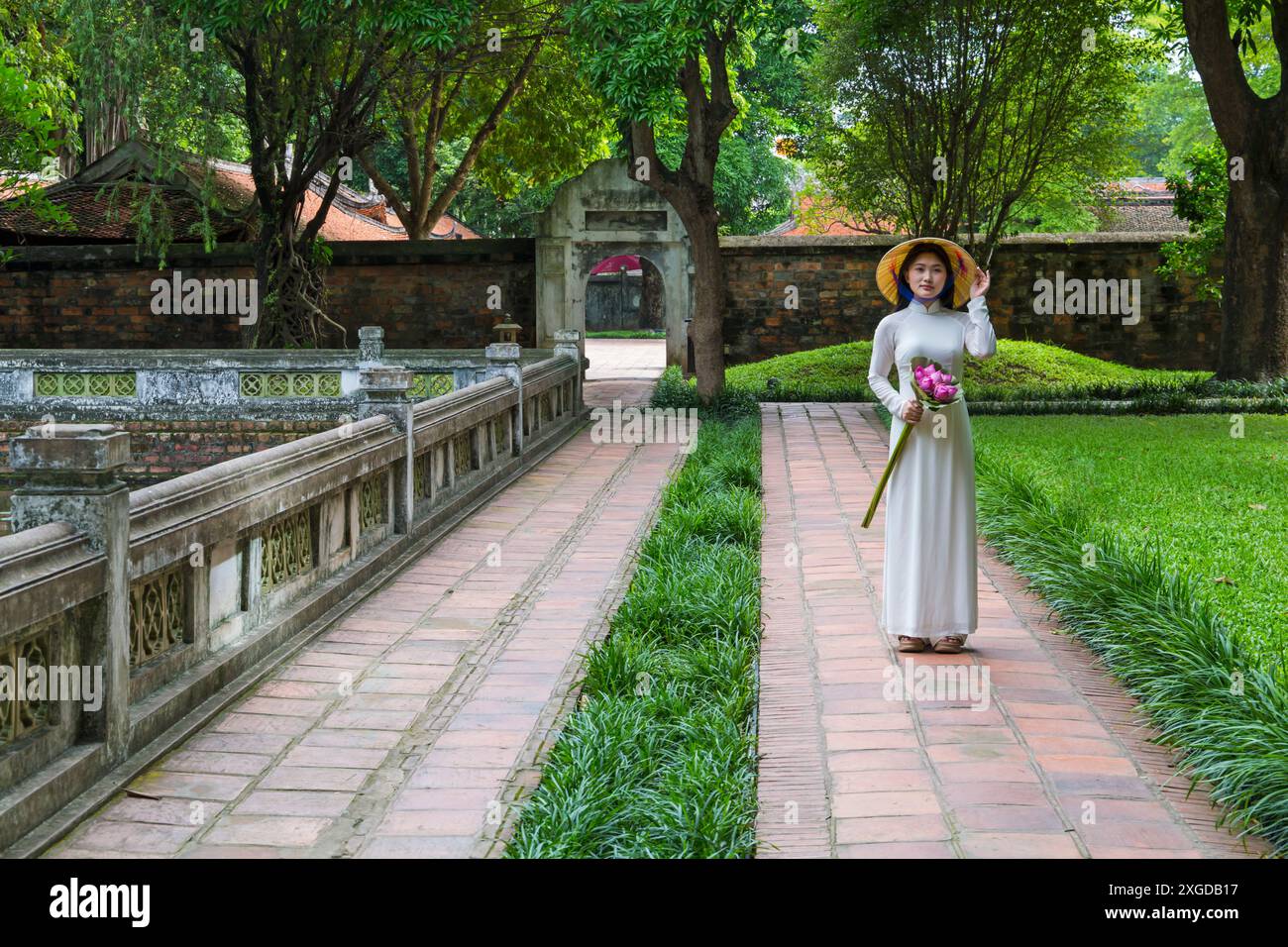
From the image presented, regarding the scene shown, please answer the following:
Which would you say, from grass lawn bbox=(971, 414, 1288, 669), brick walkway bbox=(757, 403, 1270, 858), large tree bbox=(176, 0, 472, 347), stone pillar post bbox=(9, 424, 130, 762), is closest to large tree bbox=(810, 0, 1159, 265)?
grass lawn bbox=(971, 414, 1288, 669)

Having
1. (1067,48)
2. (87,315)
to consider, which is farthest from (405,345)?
(1067,48)

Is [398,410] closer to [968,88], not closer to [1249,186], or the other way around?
[1249,186]

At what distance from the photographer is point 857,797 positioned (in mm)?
4523

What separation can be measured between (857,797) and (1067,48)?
687 inches

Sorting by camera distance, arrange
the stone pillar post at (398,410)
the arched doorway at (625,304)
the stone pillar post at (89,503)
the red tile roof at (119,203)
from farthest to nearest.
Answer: the arched doorway at (625,304) < the red tile roof at (119,203) < the stone pillar post at (398,410) < the stone pillar post at (89,503)

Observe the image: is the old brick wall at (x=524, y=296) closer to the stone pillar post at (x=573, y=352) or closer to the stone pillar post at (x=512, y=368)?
the stone pillar post at (x=573, y=352)

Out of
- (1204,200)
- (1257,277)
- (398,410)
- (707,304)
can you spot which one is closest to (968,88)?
(1204,200)

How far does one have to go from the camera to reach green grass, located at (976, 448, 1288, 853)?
14.4 feet

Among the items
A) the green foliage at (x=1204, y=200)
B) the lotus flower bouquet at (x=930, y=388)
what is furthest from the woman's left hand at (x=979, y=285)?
the green foliage at (x=1204, y=200)

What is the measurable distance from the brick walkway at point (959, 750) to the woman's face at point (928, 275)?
160 cm

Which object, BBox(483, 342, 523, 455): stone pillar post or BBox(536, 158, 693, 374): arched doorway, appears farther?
BBox(536, 158, 693, 374): arched doorway

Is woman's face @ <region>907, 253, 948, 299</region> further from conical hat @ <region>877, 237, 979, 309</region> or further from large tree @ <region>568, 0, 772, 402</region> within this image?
large tree @ <region>568, 0, 772, 402</region>

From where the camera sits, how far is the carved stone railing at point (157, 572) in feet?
14.2
